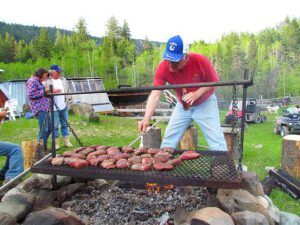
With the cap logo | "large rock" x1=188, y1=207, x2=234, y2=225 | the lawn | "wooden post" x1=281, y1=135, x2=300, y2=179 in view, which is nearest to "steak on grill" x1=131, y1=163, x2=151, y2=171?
"large rock" x1=188, y1=207, x2=234, y2=225

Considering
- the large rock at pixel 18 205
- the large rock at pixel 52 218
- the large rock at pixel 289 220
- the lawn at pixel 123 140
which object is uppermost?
the large rock at pixel 52 218

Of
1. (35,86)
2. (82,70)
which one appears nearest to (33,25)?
(82,70)

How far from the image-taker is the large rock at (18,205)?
279cm

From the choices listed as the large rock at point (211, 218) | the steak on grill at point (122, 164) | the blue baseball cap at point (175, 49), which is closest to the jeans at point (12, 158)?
the steak on grill at point (122, 164)

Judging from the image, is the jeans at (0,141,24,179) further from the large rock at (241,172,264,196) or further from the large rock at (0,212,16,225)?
the large rock at (241,172,264,196)

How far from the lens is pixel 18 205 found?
2895mm

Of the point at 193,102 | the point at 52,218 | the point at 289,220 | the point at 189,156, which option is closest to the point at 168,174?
the point at 189,156

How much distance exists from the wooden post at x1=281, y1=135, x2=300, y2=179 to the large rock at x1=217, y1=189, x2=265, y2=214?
2.77 m

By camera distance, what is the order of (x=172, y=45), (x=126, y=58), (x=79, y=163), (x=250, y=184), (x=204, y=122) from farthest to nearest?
(x=126, y=58) < (x=204, y=122) < (x=172, y=45) < (x=250, y=184) < (x=79, y=163)

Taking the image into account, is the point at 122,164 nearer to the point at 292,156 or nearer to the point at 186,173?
the point at 186,173

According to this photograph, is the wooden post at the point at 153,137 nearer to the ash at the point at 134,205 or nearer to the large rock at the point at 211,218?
the ash at the point at 134,205

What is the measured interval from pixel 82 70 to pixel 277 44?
37.4 m

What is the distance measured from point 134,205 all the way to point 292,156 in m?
3.26

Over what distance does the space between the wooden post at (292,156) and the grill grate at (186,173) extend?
2618 mm
